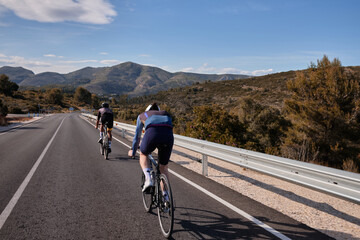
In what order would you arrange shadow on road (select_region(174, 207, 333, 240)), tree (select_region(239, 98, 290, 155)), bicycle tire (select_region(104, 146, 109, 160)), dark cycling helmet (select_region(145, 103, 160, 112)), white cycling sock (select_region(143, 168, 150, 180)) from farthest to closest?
tree (select_region(239, 98, 290, 155)) < bicycle tire (select_region(104, 146, 109, 160)) < dark cycling helmet (select_region(145, 103, 160, 112)) < white cycling sock (select_region(143, 168, 150, 180)) < shadow on road (select_region(174, 207, 333, 240))

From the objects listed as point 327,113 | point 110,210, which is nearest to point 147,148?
point 110,210

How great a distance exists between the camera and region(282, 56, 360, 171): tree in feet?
47.6

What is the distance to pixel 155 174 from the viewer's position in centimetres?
400

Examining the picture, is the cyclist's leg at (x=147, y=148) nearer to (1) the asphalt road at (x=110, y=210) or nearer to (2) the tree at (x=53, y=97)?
(1) the asphalt road at (x=110, y=210)

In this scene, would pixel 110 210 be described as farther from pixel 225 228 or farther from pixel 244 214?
pixel 244 214

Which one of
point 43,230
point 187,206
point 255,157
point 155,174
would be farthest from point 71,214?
point 255,157

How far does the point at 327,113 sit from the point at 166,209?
15.0m

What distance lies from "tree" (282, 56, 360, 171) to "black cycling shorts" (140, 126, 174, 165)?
1230cm

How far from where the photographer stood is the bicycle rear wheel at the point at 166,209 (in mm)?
3346

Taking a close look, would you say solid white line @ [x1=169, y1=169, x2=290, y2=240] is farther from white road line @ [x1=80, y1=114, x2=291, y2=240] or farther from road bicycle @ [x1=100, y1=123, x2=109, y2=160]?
road bicycle @ [x1=100, y1=123, x2=109, y2=160]

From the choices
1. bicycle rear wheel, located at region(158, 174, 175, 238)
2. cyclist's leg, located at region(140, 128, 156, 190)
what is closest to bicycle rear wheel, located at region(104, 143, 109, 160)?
cyclist's leg, located at region(140, 128, 156, 190)

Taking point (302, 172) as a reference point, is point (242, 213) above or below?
below

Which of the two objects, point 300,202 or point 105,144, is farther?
point 105,144

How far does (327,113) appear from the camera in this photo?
15336 mm
